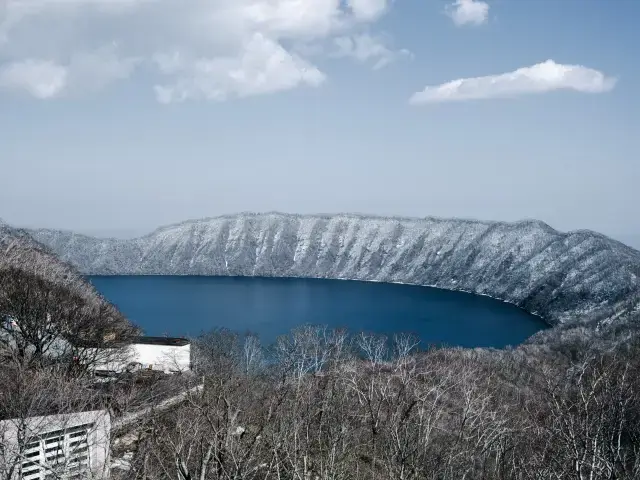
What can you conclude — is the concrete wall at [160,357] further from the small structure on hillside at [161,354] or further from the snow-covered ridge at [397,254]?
the snow-covered ridge at [397,254]

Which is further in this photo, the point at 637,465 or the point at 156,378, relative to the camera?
the point at 156,378

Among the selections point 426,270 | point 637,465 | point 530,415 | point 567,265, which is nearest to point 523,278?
point 567,265

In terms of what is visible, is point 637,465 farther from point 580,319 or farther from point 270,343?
point 580,319

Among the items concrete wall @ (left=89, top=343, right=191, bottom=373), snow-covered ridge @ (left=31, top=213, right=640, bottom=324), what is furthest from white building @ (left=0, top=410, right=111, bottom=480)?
snow-covered ridge @ (left=31, top=213, right=640, bottom=324)

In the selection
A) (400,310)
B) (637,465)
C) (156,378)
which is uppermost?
(637,465)

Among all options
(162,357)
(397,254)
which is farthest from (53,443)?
(397,254)

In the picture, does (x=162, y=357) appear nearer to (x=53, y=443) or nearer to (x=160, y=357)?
(x=160, y=357)

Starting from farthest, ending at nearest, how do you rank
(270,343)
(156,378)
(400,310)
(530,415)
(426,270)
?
(426,270), (400,310), (270,343), (530,415), (156,378)
